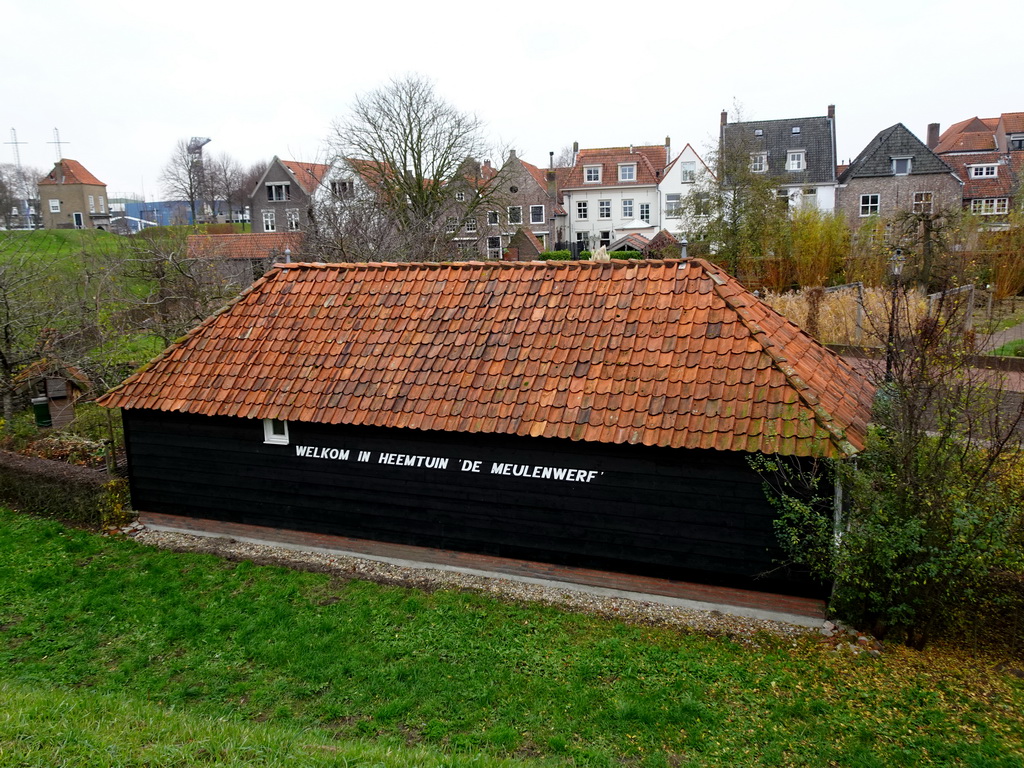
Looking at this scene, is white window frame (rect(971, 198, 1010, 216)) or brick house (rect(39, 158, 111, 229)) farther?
brick house (rect(39, 158, 111, 229))

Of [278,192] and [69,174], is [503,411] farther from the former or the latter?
[69,174]

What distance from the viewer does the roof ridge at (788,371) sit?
8.48 metres

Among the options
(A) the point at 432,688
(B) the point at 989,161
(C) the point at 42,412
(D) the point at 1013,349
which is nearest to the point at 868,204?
(B) the point at 989,161

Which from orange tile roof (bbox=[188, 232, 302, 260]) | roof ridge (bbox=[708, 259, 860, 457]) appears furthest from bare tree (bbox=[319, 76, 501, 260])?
roof ridge (bbox=[708, 259, 860, 457])

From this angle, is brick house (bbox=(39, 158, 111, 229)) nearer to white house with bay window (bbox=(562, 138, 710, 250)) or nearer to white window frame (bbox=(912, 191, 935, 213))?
white house with bay window (bbox=(562, 138, 710, 250))

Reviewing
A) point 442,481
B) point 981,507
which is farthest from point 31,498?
point 981,507

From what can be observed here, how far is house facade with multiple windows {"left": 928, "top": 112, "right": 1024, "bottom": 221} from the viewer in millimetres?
48031

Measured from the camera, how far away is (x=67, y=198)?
7012 cm

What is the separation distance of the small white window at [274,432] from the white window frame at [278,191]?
1902 inches

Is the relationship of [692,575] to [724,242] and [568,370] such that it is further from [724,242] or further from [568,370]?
[724,242]

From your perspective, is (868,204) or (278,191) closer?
(868,204)

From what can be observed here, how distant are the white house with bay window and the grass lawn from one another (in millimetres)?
47837

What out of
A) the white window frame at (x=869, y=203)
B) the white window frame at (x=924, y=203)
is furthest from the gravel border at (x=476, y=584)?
the white window frame at (x=869, y=203)

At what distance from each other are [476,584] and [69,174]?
7736cm
